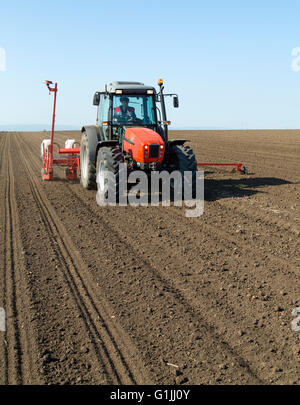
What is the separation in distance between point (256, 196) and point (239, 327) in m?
5.71

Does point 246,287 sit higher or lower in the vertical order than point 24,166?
lower

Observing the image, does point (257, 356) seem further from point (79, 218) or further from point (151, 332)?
point (79, 218)

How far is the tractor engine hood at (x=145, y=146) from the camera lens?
8.26m

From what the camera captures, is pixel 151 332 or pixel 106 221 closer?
pixel 151 332

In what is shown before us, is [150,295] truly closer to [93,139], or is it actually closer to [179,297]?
[179,297]

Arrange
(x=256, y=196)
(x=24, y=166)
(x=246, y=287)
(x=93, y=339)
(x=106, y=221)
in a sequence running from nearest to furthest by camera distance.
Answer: (x=93, y=339) → (x=246, y=287) → (x=106, y=221) → (x=256, y=196) → (x=24, y=166)

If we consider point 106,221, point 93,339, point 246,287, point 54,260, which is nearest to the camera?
point 93,339

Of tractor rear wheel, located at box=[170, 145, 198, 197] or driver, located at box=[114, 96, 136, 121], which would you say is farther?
driver, located at box=[114, 96, 136, 121]

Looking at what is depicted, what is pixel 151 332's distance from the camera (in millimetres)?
3771

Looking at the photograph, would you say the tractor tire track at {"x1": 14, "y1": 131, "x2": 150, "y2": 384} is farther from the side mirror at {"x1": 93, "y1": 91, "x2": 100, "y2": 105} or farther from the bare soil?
the side mirror at {"x1": 93, "y1": 91, "x2": 100, "y2": 105}

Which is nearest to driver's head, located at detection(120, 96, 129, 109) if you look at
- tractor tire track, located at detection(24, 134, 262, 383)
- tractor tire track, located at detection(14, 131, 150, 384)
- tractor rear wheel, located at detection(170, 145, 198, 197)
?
tractor rear wheel, located at detection(170, 145, 198, 197)

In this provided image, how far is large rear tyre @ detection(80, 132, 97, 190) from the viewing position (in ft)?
31.7

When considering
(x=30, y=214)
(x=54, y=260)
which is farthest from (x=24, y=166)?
(x=54, y=260)

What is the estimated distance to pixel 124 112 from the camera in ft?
30.6
